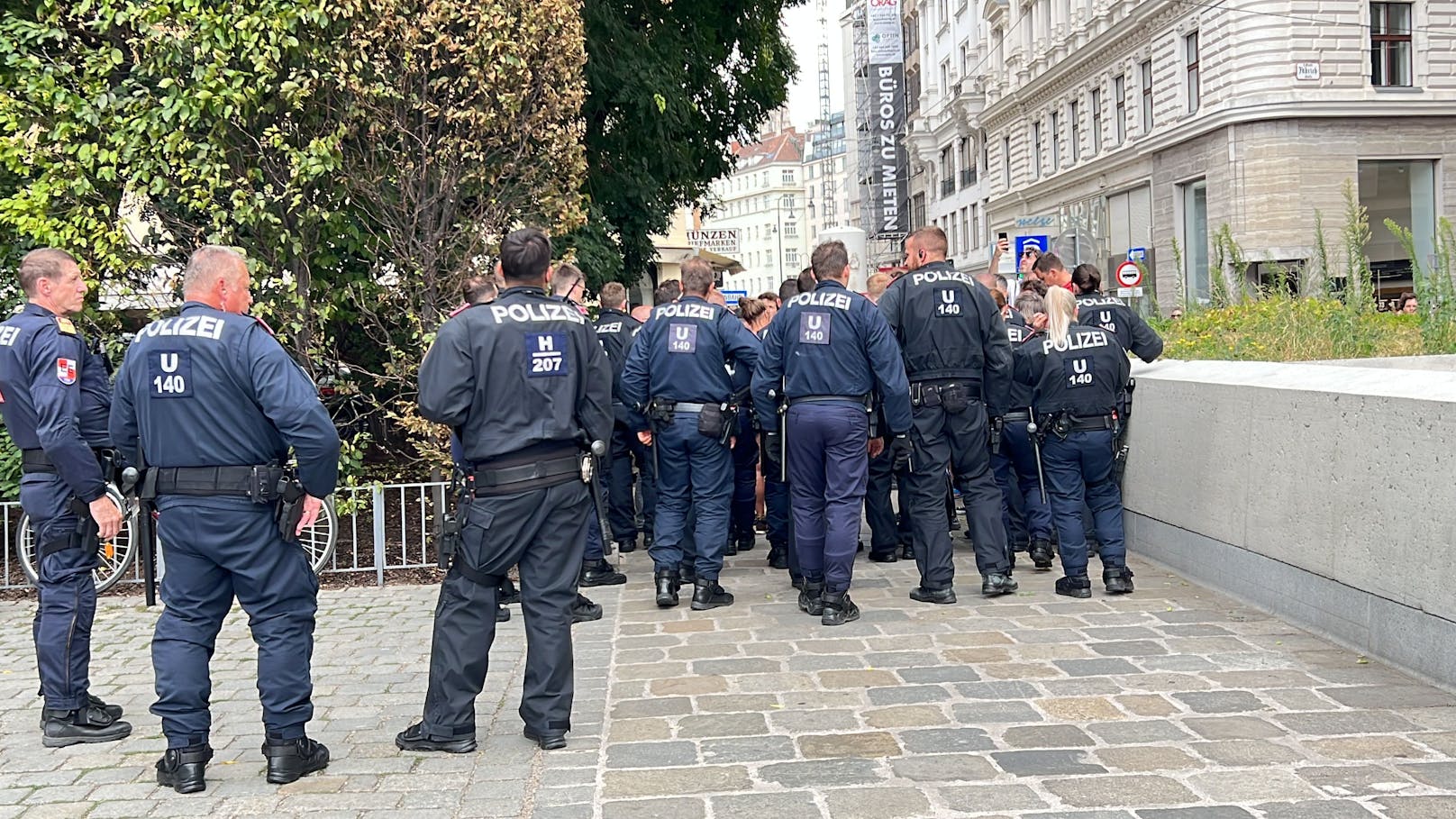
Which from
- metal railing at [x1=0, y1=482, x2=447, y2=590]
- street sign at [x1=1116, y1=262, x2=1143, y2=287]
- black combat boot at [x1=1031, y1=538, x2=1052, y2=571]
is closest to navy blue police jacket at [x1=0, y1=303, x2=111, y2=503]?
metal railing at [x1=0, y1=482, x2=447, y2=590]

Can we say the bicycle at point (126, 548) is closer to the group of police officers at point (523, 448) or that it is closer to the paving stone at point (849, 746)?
the group of police officers at point (523, 448)

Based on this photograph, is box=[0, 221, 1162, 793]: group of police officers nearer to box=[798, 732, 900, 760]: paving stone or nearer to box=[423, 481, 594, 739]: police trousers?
box=[423, 481, 594, 739]: police trousers

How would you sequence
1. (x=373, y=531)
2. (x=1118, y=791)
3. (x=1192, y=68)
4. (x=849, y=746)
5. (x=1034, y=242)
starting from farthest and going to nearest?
(x=1192, y=68) → (x=1034, y=242) → (x=373, y=531) → (x=849, y=746) → (x=1118, y=791)

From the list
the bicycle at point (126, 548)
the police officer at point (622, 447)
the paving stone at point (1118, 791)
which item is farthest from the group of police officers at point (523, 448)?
the bicycle at point (126, 548)

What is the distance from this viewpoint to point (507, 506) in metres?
5.39

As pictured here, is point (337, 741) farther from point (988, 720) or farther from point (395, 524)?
point (395, 524)

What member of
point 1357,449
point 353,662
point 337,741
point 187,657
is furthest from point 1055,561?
point 187,657

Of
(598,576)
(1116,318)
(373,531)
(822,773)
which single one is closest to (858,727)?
(822,773)

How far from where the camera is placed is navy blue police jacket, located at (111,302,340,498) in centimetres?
497

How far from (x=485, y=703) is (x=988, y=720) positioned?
2.25m

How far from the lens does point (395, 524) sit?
10500 mm

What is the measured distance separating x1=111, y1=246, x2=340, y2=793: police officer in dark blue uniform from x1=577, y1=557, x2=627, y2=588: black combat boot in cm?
397

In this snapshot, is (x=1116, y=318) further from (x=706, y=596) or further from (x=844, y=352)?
(x=706, y=596)

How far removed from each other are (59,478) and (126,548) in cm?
420
